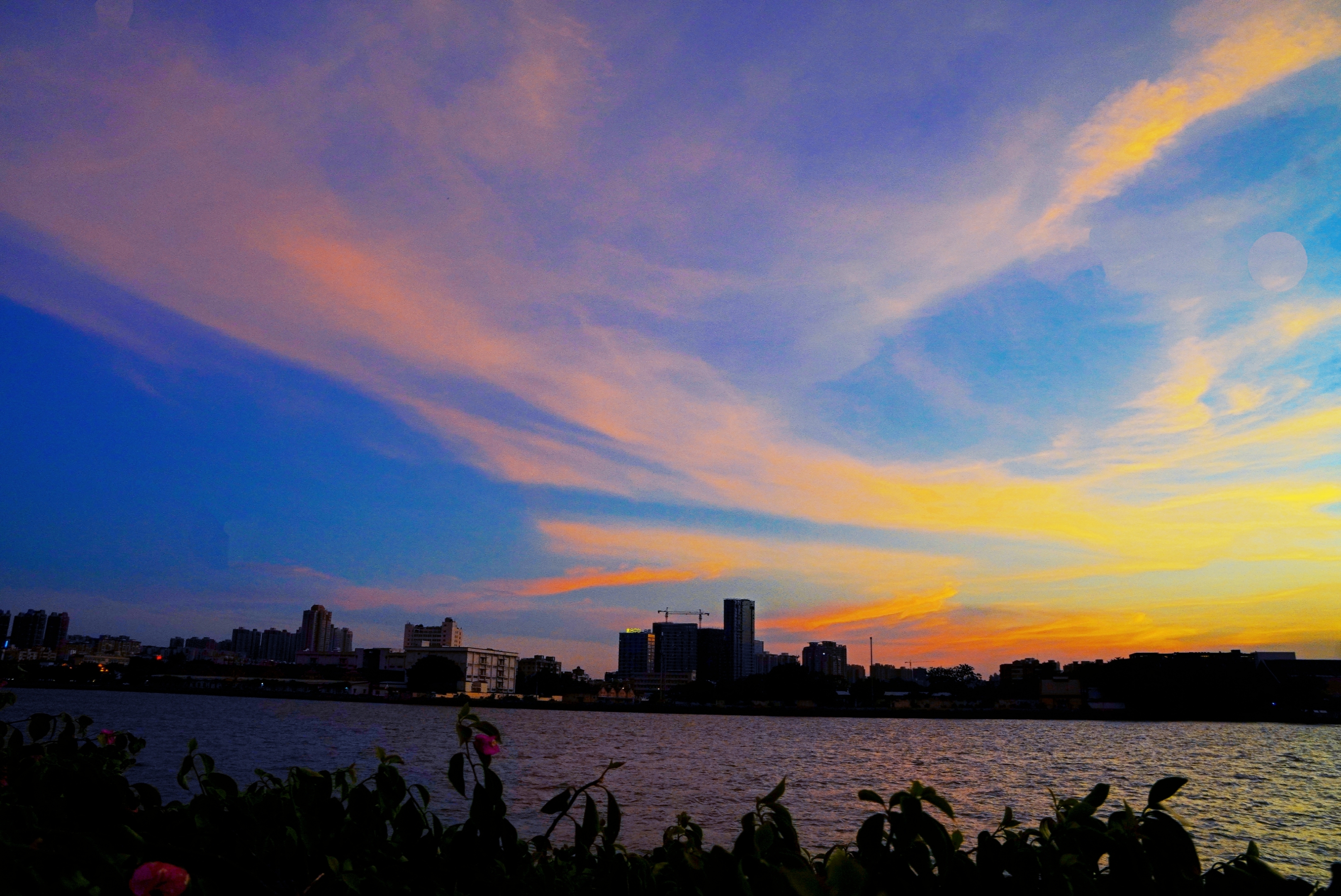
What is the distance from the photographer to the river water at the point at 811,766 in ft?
109

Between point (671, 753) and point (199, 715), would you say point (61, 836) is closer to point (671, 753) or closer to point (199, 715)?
point (671, 753)

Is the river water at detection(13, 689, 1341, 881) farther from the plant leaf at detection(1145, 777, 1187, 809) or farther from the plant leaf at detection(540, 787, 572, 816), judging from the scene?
the plant leaf at detection(1145, 777, 1187, 809)

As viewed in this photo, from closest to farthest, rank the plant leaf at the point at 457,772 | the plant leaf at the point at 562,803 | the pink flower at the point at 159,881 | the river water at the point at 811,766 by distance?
the pink flower at the point at 159,881 < the plant leaf at the point at 562,803 < the plant leaf at the point at 457,772 < the river water at the point at 811,766

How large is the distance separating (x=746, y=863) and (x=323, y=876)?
5.91 ft

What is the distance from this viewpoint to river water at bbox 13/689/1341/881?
3325 centimetres

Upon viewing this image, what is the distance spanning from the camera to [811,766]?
6238 cm

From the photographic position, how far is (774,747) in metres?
85.5

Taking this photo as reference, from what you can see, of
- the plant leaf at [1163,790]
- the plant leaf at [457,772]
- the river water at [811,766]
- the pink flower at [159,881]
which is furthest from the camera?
the river water at [811,766]

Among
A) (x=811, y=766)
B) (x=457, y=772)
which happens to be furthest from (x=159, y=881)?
(x=811, y=766)

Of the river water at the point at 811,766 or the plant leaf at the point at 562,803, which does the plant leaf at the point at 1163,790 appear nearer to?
the plant leaf at the point at 562,803

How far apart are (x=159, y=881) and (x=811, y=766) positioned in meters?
64.6

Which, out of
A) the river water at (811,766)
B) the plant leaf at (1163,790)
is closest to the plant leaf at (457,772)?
the river water at (811,766)

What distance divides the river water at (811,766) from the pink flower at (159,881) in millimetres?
1584

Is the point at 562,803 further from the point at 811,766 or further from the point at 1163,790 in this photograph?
the point at 811,766
